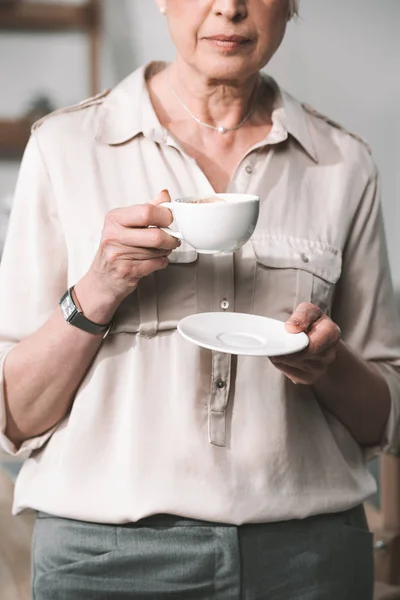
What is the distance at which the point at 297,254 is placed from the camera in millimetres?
1049

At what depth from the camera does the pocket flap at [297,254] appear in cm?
104

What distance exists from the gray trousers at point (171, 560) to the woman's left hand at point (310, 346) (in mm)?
194

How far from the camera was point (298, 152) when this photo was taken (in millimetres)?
1122

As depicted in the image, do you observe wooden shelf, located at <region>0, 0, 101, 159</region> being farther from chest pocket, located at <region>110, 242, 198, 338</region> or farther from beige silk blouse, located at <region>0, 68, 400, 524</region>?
chest pocket, located at <region>110, 242, 198, 338</region>

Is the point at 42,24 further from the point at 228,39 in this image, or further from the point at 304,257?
the point at 304,257

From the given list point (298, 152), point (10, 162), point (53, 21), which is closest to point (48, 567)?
point (298, 152)

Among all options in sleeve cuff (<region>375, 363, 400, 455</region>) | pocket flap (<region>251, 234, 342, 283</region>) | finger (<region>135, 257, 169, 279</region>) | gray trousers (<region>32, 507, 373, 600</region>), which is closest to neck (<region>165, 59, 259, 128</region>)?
pocket flap (<region>251, 234, 342, 283</region>)

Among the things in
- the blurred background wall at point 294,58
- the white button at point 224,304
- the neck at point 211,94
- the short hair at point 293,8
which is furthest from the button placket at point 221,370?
the blurred background wall at point 294,58

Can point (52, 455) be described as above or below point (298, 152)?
below

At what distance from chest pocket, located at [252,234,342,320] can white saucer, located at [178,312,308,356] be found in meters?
0.13

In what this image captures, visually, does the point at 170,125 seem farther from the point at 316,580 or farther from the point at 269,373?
the point at 316,580

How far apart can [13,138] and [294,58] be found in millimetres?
596

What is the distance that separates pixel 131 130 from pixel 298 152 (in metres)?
0.23

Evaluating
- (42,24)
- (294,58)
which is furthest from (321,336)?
(42,24)
